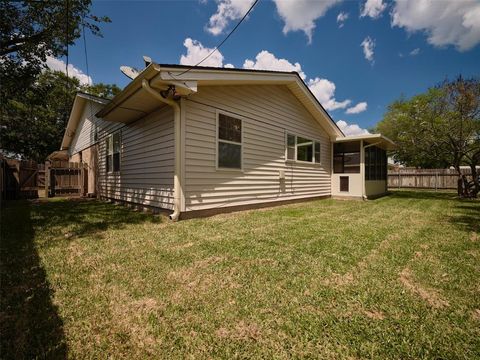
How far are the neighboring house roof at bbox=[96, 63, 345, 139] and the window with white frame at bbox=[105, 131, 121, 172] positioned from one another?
137cm

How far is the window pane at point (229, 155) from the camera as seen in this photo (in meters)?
6.17

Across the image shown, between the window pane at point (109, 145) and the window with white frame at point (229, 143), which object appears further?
the window pane at point (109, 145)

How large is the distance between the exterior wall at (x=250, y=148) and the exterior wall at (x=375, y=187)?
2653 millimetres

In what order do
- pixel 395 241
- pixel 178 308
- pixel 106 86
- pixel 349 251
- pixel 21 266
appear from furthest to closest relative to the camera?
pixel 106 86, pixel 395 241, pixel 349 251, pixel 21 266, pixel 178 308

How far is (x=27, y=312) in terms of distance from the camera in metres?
1.88

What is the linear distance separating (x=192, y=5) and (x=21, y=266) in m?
6.45

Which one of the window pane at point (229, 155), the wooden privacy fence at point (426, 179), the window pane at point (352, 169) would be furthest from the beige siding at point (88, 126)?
the wooden privacy fence at point (426, 179)

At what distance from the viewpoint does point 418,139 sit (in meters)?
13.4

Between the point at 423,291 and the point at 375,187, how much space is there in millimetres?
11186

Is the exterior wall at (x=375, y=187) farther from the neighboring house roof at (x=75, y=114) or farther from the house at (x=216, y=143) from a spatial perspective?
the neighboring house roof at (x=75, y=114)

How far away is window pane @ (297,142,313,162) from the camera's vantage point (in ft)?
30.1

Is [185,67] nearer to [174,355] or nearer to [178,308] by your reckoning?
[178,308]

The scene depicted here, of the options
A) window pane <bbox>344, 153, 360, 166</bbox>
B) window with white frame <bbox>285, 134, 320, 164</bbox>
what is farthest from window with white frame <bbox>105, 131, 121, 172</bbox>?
window pane <bbox>344, 153, 360, 166</bbox>

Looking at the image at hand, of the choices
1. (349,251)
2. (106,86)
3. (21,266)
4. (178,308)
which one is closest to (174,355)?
(178,308)
